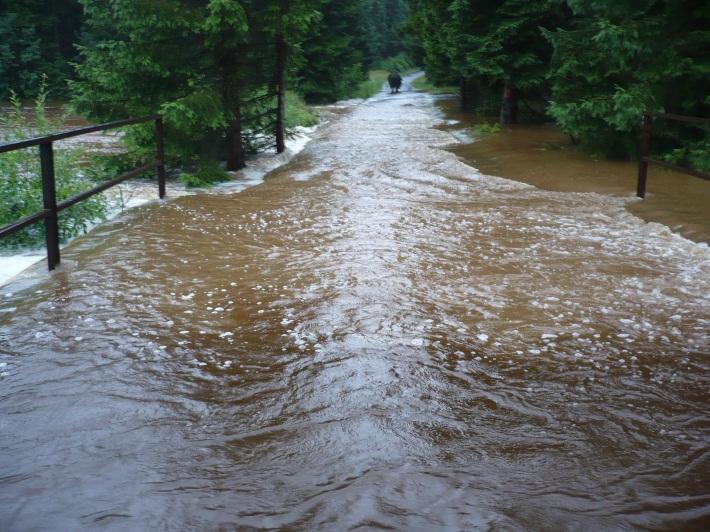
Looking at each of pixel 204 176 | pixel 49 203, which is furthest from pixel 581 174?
pixel 49 203

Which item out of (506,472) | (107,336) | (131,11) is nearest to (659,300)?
(506,472)

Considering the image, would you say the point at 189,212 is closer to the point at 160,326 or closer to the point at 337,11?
the point at 160,326

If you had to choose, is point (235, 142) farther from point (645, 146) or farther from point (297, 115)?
point (297, 115)

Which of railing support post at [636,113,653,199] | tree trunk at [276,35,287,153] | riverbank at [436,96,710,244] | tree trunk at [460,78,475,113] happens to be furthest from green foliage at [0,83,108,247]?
tree trunk at [460,78,475,113]

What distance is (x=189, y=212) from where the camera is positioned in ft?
33.6

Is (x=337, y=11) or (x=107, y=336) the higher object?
(x=337, y=11)

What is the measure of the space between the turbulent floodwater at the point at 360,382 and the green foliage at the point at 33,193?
569 mm

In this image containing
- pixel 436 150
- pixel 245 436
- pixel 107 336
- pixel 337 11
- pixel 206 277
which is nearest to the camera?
pixel 245 436

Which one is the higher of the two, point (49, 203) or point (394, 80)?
point (394, 80)

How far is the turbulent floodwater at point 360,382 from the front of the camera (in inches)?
137

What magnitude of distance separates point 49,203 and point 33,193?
161 cm

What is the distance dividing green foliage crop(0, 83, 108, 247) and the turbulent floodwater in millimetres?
569

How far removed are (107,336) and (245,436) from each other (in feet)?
6.14

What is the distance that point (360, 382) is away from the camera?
15.5ft
